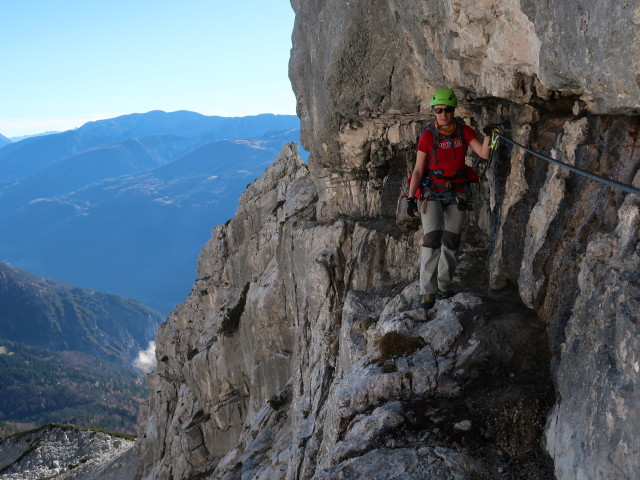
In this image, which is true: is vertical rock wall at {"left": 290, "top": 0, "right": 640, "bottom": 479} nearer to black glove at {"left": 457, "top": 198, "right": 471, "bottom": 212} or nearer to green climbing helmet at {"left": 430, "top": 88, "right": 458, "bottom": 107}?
green climbing helmet at {"left": 430, "top": 88, "right": 458, "bottom": 107}

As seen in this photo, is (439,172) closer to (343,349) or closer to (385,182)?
(343,349)

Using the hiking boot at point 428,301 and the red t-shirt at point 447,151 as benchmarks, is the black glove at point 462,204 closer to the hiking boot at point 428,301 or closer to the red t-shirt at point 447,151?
the red t-shirt at point 447,151

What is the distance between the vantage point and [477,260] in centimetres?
1411

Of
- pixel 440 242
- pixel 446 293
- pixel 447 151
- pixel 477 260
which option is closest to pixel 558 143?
pixel 447 151

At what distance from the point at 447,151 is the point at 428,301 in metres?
3.34

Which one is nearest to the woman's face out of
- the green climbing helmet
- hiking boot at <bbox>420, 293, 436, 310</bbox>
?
the green climbing helmet

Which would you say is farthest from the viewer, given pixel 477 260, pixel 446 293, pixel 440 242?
pixel 477 260

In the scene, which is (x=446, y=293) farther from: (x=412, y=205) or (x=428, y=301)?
(x=412, y=205)

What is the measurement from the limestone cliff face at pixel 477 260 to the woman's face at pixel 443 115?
870 mm

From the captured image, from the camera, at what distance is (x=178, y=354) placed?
4688 cm

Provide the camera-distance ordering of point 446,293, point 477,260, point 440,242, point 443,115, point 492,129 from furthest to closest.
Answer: point 477,260, point 440,242, point 446,293, point 443,115, point 492,129

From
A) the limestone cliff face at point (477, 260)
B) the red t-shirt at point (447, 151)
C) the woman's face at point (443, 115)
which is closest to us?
the limestone cliff face at point (477, 260)

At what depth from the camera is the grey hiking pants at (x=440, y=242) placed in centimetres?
1211

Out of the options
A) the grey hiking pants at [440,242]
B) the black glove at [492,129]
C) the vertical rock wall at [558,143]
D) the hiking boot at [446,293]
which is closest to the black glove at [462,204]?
the grey hiking pants at [440,242]
